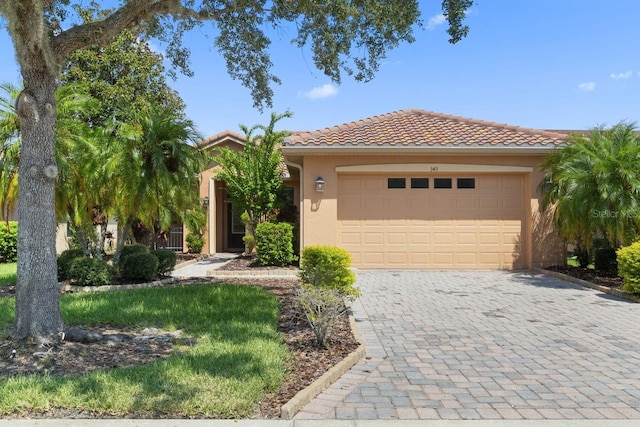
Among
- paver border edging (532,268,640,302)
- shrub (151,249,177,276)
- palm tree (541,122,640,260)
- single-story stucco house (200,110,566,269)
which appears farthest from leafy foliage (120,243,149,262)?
paver border edging (532,268,640,302)

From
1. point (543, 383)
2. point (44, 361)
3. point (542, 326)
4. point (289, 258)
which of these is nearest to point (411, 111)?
point (289, 258)

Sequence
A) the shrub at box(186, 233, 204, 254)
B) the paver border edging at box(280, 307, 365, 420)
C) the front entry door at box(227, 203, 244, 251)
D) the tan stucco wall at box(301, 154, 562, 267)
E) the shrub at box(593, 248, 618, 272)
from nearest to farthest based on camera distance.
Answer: the paver border edging at box(280, 307, 365, 420), the shrub at box(593, 248, 618, 272), the tan stucco wall at box(301, 154, 562, 267), the shrub at box(186, 233, 204, 254), the front entry door at box(227, 203, 244, 251)

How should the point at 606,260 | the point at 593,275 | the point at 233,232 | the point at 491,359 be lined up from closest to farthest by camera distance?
A: the point at 491,359 → the point at 593,275 → the point at 606,260 → the point at 233,232

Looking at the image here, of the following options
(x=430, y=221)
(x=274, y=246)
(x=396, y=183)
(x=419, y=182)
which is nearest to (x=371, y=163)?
(x=396, y=183)

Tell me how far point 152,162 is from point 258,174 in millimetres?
5220

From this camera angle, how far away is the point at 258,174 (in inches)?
596

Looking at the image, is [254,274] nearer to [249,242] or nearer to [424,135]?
[249,242]

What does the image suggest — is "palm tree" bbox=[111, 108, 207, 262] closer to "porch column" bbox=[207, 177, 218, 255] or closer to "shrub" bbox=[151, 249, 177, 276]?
"shrub" bbox=[151, 249, 177, 276]

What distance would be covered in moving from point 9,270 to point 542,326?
1433 centimetres

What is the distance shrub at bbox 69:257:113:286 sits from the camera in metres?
10.0

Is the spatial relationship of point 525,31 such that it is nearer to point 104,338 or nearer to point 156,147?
point 156,147

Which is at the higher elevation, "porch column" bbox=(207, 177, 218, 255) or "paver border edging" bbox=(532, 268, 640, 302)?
"porch column" bbox=(207, 177, 218, 255)

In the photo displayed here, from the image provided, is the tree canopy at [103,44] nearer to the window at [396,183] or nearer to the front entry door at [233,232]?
the window at [396,183]

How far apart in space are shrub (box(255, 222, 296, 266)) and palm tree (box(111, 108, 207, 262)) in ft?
9.84
